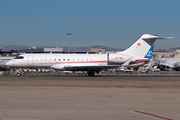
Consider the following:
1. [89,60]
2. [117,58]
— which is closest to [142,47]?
[117,58]

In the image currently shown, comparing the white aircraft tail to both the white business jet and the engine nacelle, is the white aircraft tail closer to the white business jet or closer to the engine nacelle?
the white business jet

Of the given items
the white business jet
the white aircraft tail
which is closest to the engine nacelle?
the white business jet

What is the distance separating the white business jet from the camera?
3628 centimetres

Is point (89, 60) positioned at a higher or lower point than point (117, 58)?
lower

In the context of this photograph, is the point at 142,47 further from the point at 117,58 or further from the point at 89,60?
the point at 89,60

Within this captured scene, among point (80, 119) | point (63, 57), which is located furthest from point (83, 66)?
point (80, 119)

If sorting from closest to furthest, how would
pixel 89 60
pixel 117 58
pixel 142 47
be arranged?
pixel 89 60, pixel 117 58, pixel 142 47

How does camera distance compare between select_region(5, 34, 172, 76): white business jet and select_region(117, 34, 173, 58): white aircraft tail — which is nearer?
select_region(5, 34, 172, 76): white business jet

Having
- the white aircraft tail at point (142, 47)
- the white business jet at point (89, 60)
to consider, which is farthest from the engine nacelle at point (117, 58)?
the white aircraft tail at point (142, 47)

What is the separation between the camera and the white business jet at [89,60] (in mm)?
36281

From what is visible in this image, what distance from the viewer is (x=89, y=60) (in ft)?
122

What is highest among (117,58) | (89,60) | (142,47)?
(142,47)

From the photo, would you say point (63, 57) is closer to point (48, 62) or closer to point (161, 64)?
point (48, 62)

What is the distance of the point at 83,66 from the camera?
36156 mm
